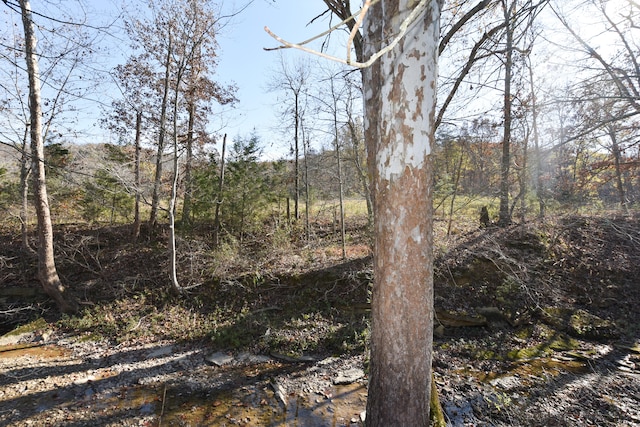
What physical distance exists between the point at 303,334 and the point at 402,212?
16.5ft

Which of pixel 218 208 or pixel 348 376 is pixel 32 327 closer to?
pixel 218 208

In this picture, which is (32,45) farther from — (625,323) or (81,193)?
(625,323)

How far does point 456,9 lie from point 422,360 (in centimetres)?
409

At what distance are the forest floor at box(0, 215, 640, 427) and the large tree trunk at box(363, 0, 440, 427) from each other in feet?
7.18

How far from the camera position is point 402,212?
210 cm

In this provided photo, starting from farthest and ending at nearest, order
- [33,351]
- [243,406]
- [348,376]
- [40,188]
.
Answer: [40,188] < [33,351] < [348,376] < [243,406]

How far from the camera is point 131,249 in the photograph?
10188 millimetres

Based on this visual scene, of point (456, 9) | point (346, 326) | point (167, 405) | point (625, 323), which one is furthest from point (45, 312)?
point (625, 323)

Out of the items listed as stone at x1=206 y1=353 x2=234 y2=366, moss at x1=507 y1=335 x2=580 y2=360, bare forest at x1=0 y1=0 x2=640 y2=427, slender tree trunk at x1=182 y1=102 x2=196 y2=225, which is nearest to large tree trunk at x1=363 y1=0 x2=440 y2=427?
bare forest at x1=0 y1=0 x2=640 y2=427

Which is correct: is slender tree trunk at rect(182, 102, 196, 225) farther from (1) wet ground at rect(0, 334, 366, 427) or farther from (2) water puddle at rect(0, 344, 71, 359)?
(1) wet ground at rect(0, 334, 366, 427)

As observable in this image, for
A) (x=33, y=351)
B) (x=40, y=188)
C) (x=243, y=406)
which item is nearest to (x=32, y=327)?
(x=33, y=351)

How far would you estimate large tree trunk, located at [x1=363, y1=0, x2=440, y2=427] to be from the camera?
2037 mm

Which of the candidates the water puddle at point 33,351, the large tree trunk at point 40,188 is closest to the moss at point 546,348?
the water puddle at point 33,351

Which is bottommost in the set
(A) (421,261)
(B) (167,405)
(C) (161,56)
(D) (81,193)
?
(B) (167,405)
